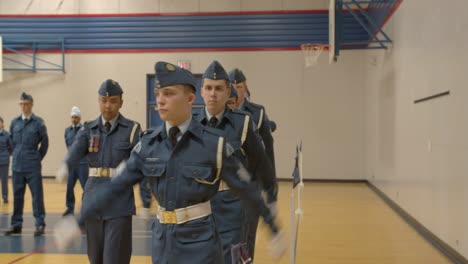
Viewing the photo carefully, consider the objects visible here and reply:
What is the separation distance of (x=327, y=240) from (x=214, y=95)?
199 inches

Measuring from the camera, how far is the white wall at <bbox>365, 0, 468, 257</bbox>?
7.12 meters

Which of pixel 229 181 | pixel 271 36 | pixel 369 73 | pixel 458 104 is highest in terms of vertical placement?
pixel 271 36

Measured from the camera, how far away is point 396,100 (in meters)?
12.4

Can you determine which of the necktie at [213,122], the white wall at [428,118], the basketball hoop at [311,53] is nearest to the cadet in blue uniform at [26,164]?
the necktie at [213,122]

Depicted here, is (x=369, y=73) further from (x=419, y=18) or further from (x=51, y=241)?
(x=51, y=241)

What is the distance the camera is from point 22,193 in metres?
8.74

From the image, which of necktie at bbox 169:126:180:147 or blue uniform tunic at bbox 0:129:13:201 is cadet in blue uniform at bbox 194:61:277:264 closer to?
necktie at bbox 169:126:180:147

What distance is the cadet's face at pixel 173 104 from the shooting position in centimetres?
282

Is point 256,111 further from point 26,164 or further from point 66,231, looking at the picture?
point 26,164

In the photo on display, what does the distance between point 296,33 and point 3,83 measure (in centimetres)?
1106

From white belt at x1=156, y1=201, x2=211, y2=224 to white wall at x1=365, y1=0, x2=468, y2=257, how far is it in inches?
201

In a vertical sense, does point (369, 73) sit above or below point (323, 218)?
above

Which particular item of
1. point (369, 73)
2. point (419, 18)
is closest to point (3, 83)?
point (369, 73)

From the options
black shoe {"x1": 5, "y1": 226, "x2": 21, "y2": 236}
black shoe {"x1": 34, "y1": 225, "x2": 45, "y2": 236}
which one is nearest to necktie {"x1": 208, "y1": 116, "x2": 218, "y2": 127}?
black shoe {"x1": 34, "y1": 225, "x2": 45, "y2": 236}
